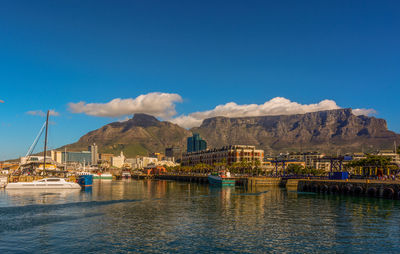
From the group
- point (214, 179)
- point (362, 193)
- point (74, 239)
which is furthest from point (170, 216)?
point (214, 179)

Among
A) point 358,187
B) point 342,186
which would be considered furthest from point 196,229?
point 342,186

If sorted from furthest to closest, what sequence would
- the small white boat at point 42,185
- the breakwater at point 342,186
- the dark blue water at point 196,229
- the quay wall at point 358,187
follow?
the small white boat at point 42,185 < the breakwater at point 342,186 < the quay wall at point 358,187 < the dark blue water at point 196,229

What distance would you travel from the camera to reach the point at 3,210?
5838 cm

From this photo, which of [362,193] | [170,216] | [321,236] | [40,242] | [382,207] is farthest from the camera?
[362,193]

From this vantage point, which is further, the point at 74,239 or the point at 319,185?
the point at 319,185

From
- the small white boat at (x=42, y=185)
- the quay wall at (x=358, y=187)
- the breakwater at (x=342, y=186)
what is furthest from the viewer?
the small white boat at (x=42, y=185)

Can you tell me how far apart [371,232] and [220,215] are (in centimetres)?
2328

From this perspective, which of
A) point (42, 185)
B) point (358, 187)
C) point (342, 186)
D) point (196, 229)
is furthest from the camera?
point (42, 185)

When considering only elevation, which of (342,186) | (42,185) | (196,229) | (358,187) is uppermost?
(196,229)

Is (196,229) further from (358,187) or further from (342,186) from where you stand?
(342,186)

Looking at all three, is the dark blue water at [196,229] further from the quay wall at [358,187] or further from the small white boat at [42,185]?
the small white boat at [42,185]

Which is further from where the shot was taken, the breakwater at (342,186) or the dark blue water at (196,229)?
the breakwater at (342,186)

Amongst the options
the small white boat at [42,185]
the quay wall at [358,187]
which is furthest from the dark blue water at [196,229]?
the small white boat at [42,185]

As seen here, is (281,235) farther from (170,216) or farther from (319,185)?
(319,185)
